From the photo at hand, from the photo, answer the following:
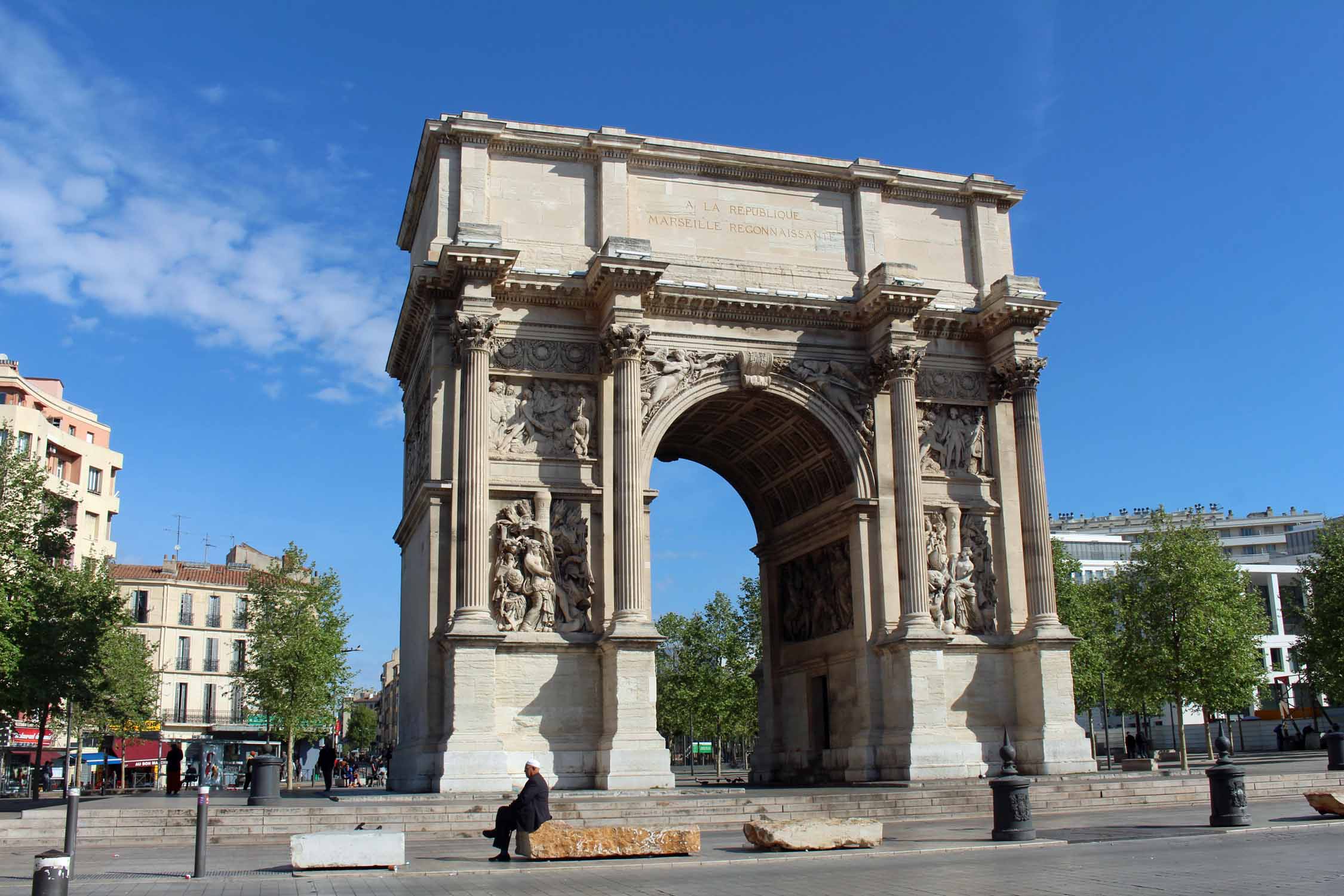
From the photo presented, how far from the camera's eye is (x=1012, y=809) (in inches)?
622

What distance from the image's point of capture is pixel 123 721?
4478cm

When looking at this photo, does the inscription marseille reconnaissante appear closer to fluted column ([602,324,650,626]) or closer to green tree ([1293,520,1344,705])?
fluted column ([602,324,650,626])

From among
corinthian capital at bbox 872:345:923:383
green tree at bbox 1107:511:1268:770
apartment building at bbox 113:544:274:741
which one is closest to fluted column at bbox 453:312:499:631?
corinthian capital at bbox 872:345:923:383

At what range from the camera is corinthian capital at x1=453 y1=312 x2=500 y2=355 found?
81.6 feet

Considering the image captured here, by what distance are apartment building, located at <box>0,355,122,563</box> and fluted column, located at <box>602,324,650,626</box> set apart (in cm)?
3117

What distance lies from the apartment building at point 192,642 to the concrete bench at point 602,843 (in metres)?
46.5

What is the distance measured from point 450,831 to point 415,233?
16.5 m

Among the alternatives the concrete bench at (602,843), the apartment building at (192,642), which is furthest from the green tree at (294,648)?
the concrete bench at (602,843)

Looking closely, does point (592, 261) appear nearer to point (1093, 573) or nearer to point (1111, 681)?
point (1111, 681)

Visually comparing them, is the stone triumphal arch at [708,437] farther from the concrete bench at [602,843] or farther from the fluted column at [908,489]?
the concrete bench at [602,843]

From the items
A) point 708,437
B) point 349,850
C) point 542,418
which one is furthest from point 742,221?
point 349,850

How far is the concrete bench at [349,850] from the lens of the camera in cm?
1367

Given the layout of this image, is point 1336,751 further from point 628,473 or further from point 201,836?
point 201,836

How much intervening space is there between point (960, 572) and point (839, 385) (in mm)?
5009
